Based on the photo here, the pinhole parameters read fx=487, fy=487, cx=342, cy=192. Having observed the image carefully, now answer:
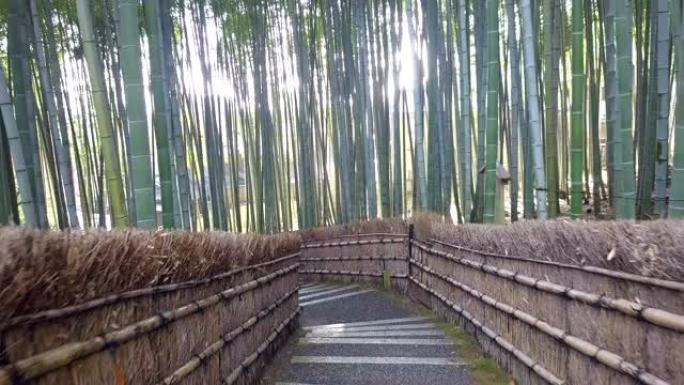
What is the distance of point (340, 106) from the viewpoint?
661 centimetres

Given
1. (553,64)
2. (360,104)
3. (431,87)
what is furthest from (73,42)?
(553,64)

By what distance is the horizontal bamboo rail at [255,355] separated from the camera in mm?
2236

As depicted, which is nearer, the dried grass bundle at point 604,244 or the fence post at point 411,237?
the dried grass bundle at point 604,244

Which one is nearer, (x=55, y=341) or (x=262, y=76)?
(x=55, y=341)

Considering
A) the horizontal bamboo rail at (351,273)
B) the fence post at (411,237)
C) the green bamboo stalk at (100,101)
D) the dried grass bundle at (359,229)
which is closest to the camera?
the green bamboo stalk at (100,101)

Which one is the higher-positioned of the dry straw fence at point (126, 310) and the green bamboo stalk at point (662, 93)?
the green bamboo stalk at point (662, 93)

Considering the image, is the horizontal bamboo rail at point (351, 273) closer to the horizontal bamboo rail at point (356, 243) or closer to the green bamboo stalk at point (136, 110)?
the horizontal bamboo rail at point (356, 243)

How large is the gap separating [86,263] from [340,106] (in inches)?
219

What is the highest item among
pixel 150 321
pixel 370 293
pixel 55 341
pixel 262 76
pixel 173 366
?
pixel 262 76

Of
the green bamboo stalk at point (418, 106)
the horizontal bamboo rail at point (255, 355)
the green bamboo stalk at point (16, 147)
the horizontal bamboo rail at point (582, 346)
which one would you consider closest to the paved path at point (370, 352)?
the horizontal bamboo rail at point (255, 355)

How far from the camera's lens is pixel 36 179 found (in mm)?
3459

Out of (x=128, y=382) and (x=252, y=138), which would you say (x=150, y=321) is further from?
(x=252, y=138)

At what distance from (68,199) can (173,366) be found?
98.7 inches

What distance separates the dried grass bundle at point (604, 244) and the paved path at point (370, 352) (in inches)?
30.9
